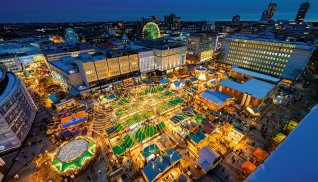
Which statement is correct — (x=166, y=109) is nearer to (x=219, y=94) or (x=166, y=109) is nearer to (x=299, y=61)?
(x=219, y=94)

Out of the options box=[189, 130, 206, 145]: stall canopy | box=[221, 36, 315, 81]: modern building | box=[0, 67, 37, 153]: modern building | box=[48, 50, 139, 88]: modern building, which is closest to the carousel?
box=[0, 67, 37, 153]: modern building

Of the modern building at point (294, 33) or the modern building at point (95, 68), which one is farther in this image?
the modern building at point (294, 33)

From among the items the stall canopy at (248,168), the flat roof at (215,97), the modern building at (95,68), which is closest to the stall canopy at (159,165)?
the stall canopy at (248,168)

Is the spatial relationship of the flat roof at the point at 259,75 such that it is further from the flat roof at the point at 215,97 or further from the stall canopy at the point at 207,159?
the stall canopy at the point at 207,159

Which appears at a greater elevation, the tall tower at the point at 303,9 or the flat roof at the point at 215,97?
the tall tower at the point at 303,9

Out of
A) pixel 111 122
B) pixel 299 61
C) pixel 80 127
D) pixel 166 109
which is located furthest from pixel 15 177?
pixel 299 61

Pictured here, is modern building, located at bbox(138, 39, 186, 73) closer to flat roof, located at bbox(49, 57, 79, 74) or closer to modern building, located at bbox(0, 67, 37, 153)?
flat roof, located at bbox(49, 57, 79, 74)
